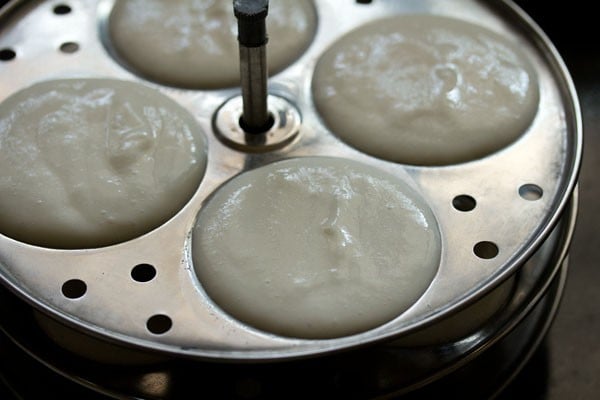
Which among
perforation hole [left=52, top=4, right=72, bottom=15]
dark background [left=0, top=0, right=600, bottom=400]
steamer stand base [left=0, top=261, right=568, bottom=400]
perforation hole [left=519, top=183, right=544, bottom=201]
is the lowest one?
dark background [left=0, top=0, right=600, bottom=400]

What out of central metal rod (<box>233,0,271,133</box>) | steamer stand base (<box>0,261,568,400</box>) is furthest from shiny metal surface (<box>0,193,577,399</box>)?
central metal rod (<box>233,0,271,133</box>)

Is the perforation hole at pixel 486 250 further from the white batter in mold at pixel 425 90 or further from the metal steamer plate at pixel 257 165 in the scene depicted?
the white batter in mold at pixel 425 90

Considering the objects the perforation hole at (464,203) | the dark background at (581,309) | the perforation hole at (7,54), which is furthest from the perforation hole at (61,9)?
the perforation hole at (464,203)

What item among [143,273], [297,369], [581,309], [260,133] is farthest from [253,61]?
[581,309]

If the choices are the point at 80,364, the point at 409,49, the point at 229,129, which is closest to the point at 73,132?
the point at 229,129

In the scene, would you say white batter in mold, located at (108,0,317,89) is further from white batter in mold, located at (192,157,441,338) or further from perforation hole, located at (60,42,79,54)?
white batter in mold, located at (192,157,441,338)

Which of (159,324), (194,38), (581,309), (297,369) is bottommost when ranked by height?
(581,309)

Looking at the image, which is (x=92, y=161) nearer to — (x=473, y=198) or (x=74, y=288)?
(x=74, y=288)
